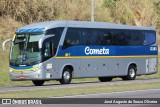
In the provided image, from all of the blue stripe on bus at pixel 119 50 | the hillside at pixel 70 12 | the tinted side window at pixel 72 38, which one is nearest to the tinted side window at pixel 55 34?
the blue stripe on bus at pixel 119 50

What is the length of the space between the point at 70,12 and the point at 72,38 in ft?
82.7

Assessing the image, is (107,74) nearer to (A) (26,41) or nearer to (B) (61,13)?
(A) (26,41)

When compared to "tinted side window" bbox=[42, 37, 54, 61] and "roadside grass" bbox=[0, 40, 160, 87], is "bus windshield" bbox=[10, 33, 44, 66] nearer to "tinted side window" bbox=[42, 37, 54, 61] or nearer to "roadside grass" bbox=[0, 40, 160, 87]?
"tinted side window" bbox=[42, 37, 54, 61]

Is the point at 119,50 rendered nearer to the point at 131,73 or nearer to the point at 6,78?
the point at 131,73

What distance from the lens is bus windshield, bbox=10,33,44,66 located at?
31.1m

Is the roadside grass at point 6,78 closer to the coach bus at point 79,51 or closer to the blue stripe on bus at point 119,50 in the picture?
the coach bus at point 79,51

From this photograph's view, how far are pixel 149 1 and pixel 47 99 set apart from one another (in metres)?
52.3

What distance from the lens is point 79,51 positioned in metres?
33.4

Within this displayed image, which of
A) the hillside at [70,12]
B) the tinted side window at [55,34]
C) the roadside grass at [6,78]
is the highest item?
the hillside at [70,12]

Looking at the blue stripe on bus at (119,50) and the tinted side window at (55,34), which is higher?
the tinted side window at (55,34)

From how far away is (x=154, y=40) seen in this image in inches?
1590

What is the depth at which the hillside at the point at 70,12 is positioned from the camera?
51.4 metres

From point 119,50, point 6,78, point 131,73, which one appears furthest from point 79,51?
point 6,78

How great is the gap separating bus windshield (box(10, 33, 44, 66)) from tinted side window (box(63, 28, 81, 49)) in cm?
188
